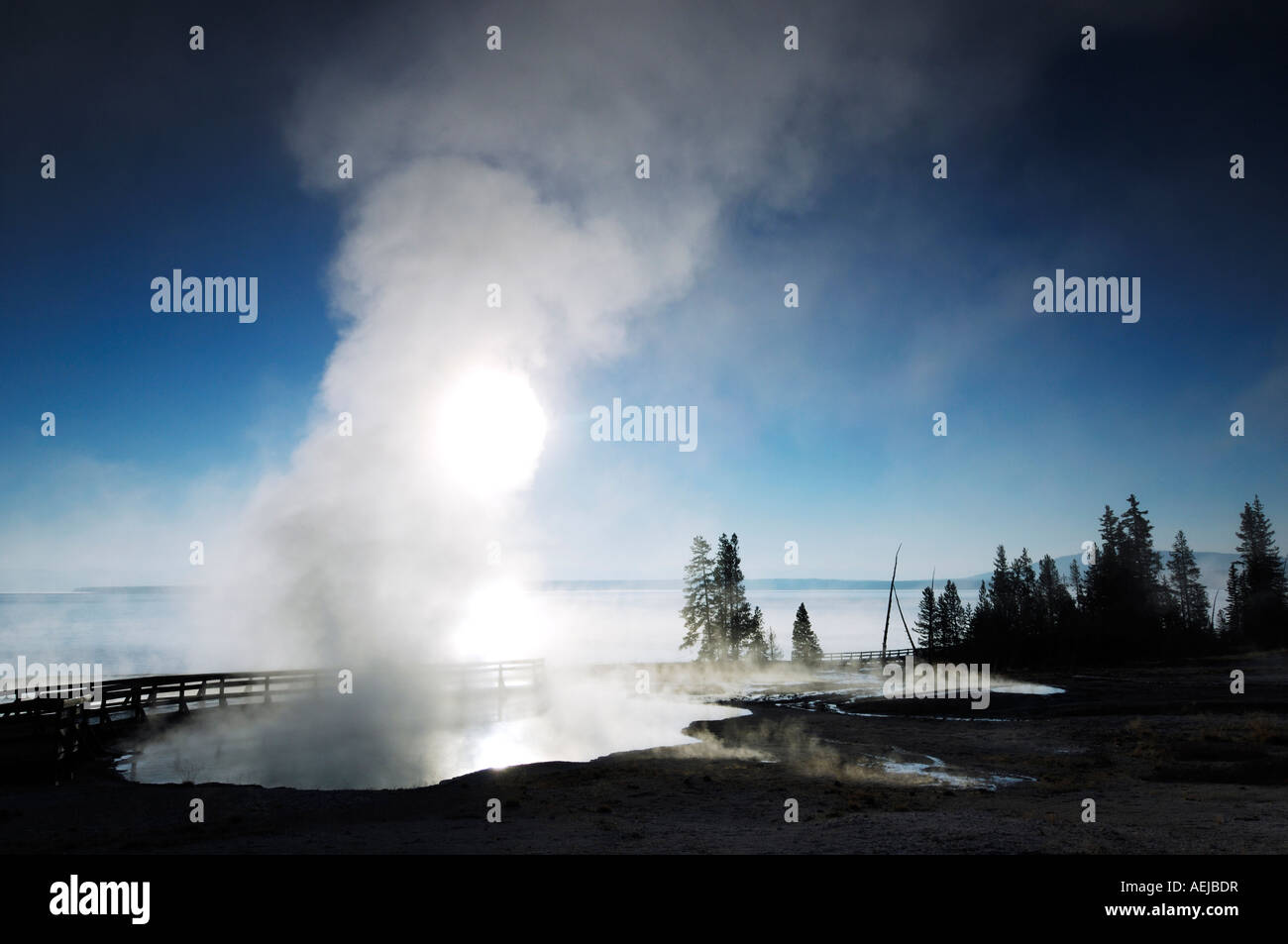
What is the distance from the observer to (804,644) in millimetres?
64250

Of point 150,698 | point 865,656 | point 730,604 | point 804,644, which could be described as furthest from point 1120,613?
point 150,698

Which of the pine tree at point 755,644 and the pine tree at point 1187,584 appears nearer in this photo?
the pine tree at point 755,644

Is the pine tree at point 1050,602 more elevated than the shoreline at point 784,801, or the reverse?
the shoreline at point 784,801

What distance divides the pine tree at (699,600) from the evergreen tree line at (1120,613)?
2446cm

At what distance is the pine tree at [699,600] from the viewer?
6212 cm

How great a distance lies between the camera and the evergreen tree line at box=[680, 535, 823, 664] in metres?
61.3

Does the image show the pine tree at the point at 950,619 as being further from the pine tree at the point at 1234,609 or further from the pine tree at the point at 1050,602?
the pine tree at the point at 1234,609

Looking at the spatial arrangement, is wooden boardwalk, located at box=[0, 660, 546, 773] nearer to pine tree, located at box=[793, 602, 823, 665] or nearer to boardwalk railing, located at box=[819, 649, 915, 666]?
pine tree, located at box=[793, 602, 823, 665]

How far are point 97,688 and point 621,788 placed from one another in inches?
894

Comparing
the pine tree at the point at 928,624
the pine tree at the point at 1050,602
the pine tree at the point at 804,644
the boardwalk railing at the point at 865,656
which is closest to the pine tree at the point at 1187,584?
the pine tree at the point at 1050,602

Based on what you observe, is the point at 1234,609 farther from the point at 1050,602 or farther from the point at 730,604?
the point at 730,604
